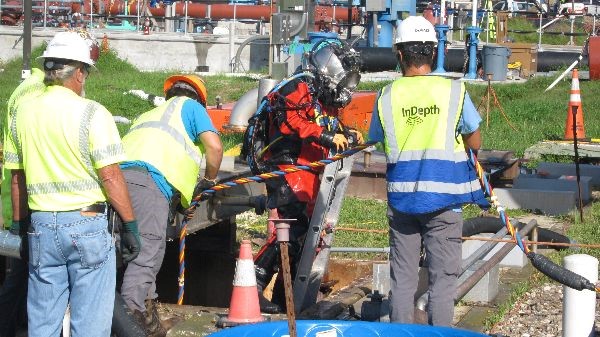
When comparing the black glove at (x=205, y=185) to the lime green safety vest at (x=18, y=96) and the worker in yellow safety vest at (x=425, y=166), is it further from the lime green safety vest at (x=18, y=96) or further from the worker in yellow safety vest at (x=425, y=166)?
the worker in yellow safety vest at (x=425, y=166)

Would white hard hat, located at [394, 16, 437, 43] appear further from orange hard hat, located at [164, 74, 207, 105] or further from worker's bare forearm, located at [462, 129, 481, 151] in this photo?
orange hard hat, located at [164, 74, 207, 105]

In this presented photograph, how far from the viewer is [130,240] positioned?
596 cm

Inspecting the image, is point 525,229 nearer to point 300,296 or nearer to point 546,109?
point 300,296

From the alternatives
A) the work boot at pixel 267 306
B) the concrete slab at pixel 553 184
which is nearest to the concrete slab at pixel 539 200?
the concrete slab at pixel 553 184

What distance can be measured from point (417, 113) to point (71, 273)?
1.98 m

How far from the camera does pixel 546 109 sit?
1970cm

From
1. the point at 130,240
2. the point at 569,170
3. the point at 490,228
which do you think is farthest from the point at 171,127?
the point at 569,170

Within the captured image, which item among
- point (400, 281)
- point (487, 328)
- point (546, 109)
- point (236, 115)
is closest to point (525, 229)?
point (487, 328)

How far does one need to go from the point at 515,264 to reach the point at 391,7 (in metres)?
19.6

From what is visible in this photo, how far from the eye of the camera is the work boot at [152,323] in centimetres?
701

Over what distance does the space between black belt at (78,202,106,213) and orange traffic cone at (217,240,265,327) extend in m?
1.76

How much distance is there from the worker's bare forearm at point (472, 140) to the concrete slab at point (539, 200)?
19.2 feet

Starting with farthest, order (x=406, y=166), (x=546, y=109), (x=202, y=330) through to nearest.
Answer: (x=546, y=109) → (x=202, y=330) → (x=406, y=166)

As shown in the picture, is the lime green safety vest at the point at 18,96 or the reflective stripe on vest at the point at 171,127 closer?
the lime green safety vest at the point at 18,96
